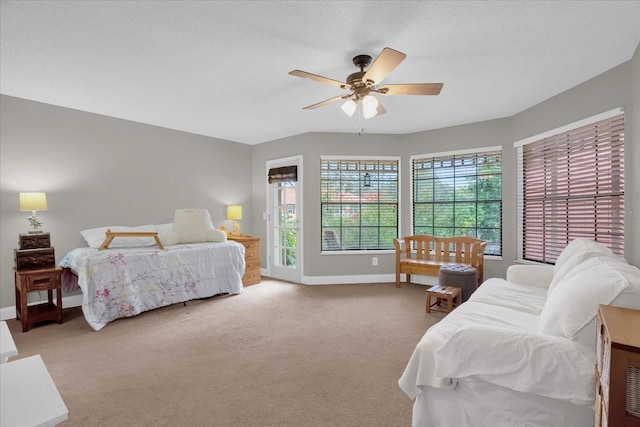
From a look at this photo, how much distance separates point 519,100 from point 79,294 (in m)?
5.87

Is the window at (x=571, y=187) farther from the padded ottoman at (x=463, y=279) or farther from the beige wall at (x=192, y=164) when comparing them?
the padded ottoman at (x=463, y=279)

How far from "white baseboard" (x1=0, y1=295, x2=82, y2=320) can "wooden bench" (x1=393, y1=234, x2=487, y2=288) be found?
4334 mm

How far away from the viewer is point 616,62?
2.71m

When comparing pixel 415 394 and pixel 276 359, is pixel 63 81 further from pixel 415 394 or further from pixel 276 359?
pixel 415 394

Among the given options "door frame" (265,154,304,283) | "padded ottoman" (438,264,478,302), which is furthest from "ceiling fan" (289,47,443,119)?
"door frame" (265,154,304,283)

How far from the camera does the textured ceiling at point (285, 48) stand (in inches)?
78.7

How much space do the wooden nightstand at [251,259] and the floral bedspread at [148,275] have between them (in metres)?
0.37

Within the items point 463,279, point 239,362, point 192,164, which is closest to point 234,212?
point 192,164

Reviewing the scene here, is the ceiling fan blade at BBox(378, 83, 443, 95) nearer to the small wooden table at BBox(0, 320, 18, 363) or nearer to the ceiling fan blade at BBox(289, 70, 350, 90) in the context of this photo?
the ceiling fan blade at BBox(289, 70, 350, 90)

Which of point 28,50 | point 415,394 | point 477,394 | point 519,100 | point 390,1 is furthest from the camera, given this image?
point 519,100

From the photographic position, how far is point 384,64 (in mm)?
2109

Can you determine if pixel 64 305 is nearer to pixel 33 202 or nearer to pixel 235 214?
pixel 33 202

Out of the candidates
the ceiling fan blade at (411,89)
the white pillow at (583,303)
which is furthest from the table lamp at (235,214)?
the white pillow at (583,303)

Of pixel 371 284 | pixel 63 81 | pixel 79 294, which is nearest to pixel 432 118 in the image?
pixel 371 284
